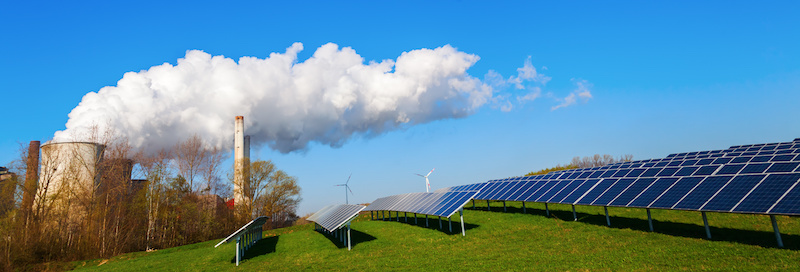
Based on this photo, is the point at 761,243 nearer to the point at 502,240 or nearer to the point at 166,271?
the point at 502,240

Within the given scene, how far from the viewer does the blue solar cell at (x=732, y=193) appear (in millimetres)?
14695

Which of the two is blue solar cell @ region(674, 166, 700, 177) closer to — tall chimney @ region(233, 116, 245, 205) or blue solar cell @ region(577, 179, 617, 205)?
blue solar cell @ region(577, 179, 617, 205)

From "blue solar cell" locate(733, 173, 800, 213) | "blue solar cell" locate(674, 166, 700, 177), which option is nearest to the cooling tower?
"blue solar cell" locate(674, 166, 700, 177)

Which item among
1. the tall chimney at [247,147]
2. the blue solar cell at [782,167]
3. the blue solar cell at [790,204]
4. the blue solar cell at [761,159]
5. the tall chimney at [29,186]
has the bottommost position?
the blue solar cell at [790,204]

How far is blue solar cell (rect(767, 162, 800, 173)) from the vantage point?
20766 mm

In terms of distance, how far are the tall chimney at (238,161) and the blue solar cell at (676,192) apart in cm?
5985

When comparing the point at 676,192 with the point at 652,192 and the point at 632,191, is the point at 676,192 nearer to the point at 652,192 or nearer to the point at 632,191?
the point at 652,192

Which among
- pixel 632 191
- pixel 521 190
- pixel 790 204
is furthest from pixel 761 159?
pixel 790 204

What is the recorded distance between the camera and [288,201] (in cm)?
6794

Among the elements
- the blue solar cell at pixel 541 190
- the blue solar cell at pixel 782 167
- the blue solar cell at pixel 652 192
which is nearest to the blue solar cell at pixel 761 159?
the blue solar cell at pixel 782 167

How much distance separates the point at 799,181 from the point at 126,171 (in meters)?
57.5

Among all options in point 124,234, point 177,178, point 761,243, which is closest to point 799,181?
point 761,243

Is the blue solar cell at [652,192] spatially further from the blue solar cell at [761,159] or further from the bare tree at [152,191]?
the bare tree at [152,191]

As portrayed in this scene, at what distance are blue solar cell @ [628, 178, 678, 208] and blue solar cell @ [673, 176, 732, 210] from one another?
141cm
